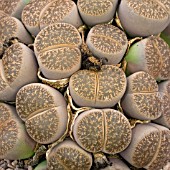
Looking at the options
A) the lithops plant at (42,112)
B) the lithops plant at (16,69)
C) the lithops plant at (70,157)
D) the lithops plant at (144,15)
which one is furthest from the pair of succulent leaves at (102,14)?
the lithops plant at (70,157)

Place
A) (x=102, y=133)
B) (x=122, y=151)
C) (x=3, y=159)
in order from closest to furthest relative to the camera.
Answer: (x=102, y=133) < (x=122, y=151) < (x=3, y=159)

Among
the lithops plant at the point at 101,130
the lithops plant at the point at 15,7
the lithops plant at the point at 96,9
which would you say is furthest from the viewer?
the lithops plant at the point at 15,7

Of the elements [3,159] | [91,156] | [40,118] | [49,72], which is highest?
[49,72]

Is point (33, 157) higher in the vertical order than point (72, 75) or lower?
lower

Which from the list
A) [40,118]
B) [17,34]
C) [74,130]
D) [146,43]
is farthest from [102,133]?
[17,34]

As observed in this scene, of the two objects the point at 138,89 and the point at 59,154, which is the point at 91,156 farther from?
the point at 138,89

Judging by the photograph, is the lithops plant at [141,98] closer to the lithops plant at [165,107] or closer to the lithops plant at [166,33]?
the lithops plant at [165,107]

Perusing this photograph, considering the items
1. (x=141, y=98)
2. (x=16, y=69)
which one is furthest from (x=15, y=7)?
(x=141, y=98)
